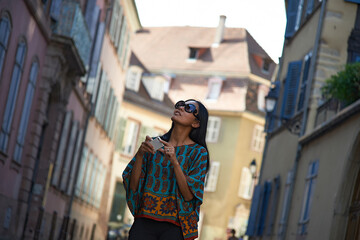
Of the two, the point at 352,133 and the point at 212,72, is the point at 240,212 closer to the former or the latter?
the point at 212,72

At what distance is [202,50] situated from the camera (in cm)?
6109

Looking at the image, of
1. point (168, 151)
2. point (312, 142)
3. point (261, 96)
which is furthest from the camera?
point (261, 96)

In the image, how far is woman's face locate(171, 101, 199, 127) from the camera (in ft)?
19.0

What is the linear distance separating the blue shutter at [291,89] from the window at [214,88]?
34224 millimetres

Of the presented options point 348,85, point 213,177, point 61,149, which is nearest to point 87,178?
point 61,149

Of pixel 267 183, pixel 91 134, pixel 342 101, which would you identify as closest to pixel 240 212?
pixel 91 134

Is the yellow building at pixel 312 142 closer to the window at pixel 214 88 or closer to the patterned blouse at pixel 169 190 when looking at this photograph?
the patterned blouse at pixel 169 190

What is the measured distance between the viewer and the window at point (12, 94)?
17.3 m

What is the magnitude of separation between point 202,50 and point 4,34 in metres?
45.8

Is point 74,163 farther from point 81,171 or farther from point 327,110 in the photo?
point 327,110

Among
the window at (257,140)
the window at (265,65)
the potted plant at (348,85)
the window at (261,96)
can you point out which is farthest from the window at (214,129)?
the potted plant at (348,85)

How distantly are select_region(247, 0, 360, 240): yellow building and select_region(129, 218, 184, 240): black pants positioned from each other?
30.9ft

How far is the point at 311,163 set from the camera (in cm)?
1998

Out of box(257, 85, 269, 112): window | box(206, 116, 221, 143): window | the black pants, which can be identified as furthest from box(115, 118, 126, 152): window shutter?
the black pants
